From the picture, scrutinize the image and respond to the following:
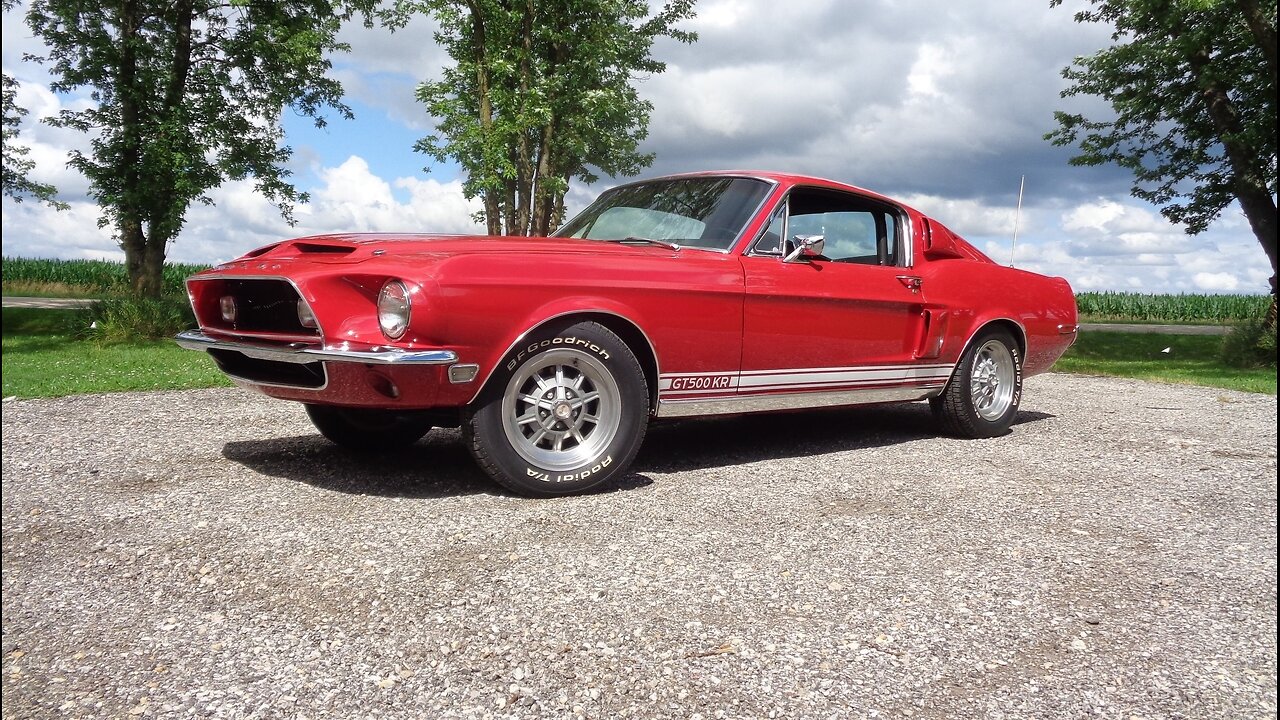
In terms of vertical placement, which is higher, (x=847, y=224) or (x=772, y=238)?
(x=847, y=224)

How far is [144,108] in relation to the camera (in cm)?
1595

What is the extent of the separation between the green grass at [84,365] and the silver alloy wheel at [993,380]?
6.94 metres

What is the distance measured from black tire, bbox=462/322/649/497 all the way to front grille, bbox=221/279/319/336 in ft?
2.92

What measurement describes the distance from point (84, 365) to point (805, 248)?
31.3 feet

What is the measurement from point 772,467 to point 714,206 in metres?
1.46

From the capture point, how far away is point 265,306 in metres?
4.20

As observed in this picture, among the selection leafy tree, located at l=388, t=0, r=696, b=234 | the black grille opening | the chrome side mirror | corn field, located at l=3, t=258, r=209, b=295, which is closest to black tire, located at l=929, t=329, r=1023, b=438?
the chrome side mirror

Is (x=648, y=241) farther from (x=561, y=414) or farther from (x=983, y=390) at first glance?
(x=983, y=390)

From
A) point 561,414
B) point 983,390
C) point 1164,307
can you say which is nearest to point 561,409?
point 561,414

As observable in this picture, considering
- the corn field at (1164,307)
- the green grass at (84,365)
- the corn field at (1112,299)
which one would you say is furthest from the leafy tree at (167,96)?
the corn field at (1164,307)

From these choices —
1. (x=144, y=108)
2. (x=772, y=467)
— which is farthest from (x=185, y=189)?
(x=772, y=467)

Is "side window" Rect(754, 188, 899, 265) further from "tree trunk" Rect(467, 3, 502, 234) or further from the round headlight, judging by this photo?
"tree trunk" Rect(467, 3, 502, 234)

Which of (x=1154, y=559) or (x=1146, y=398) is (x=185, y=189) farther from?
(x=1154, y=559)

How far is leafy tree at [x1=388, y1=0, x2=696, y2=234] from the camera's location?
15.9m
